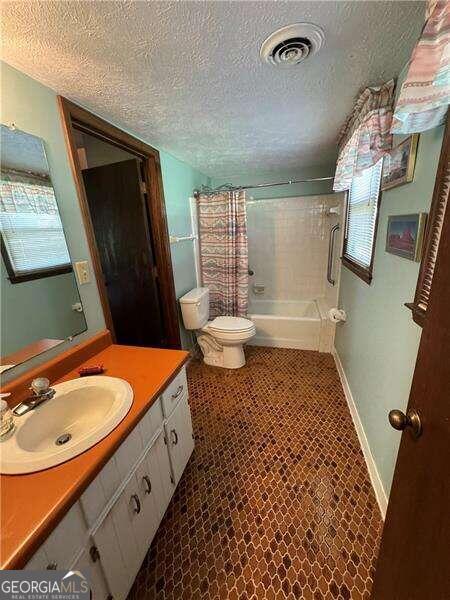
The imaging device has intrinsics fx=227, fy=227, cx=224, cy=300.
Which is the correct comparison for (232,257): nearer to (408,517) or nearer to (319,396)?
(319,396)

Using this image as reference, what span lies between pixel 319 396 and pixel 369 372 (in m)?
0.68

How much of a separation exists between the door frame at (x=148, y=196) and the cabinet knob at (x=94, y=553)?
3.22 ft

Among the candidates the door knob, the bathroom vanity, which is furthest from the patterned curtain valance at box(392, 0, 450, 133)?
the bathroom vanity

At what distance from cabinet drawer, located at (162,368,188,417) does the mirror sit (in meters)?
0.62

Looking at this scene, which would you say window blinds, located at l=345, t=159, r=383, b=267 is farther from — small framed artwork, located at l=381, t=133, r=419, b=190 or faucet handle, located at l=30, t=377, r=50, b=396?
faucet handle, located at l=30, t=377, r=50, b=396

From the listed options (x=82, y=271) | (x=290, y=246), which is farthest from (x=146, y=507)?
(x=290, y=246)

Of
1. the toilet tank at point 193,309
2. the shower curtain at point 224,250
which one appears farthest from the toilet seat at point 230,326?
the shower curtain at point 224,250

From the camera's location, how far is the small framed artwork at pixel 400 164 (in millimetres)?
950

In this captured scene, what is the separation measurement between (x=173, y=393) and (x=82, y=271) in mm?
853

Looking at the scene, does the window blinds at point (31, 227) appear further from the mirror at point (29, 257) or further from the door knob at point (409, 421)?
the door knob at point (409, 421)

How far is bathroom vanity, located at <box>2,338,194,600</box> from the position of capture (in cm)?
57

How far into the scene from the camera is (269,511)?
4.01 ft

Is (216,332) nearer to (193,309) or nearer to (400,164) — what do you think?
(193,309)

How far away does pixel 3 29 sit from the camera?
78cm
